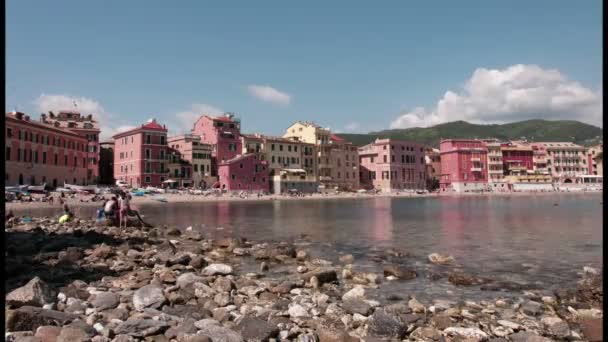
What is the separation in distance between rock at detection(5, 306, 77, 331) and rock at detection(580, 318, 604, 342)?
9.48 metres

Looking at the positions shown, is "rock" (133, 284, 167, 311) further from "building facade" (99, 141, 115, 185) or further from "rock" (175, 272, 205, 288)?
"building facade" (99, 141, 115, 185)

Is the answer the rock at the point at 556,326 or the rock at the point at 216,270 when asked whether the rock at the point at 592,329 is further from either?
the rock at the point at 216,270

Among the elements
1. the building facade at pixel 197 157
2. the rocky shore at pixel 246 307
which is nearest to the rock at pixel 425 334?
the rocky shore at pixel 246 307

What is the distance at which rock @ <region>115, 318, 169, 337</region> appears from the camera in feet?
23.9

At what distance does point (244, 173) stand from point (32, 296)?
88.0 m

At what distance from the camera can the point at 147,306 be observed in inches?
351

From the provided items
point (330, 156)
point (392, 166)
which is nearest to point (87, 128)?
point (330, 156)

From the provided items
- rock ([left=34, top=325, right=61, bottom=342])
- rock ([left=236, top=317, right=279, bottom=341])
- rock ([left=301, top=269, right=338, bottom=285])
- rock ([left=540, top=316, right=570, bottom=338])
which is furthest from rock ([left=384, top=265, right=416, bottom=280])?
rock ([left=34, top=325, right=61, bottom=342])

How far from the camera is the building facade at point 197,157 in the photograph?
309 ft

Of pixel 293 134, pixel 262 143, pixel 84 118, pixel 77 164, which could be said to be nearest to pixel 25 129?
pixel 77 164

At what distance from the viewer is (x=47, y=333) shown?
6.85m

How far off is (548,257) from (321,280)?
37.5 ft

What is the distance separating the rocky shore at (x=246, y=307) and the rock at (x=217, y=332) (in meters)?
0.02

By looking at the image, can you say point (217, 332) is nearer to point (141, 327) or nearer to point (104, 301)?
point (141, 327)
